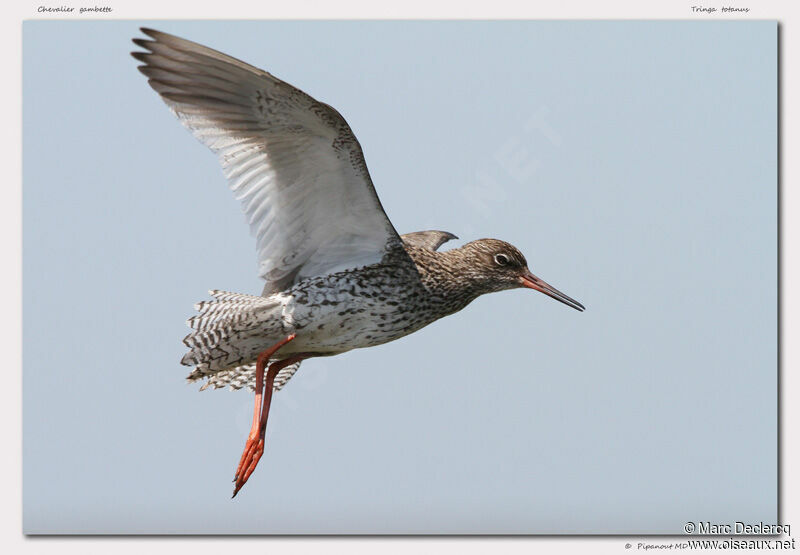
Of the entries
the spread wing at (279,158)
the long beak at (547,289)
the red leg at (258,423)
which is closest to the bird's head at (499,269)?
the long beak at (547,289)

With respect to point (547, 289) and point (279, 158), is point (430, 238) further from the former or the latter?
point (279, 158)

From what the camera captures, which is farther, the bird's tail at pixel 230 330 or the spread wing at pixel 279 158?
the bird's tail at pixel 230 330

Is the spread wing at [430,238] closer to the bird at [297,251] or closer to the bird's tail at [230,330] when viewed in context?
the bird at [297,251]

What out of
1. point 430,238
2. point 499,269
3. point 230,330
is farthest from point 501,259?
point 230,330

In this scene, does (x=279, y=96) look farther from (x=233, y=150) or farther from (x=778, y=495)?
(x=778, y=495)

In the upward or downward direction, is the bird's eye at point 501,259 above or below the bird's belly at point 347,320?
above

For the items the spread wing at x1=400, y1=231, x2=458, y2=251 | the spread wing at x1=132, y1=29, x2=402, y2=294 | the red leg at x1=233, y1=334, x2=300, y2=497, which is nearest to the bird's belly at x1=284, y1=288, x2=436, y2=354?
the red leg at x1=233, y1=334, x2=300, y2=497
